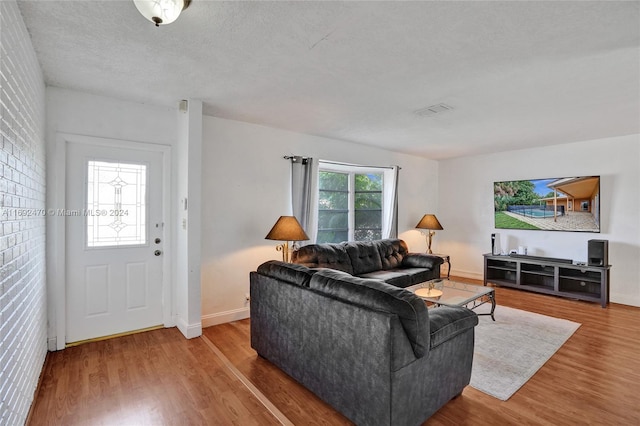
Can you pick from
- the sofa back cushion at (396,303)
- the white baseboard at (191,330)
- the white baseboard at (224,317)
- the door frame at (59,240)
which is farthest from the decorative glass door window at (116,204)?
the sofa back cushion at (396,303)

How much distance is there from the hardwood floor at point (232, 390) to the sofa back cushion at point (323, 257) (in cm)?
119

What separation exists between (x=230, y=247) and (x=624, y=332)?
178 inches

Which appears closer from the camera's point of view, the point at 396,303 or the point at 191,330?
the point at 396,303

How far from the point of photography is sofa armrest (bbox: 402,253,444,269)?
191 inches

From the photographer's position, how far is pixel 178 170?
359 centimetres

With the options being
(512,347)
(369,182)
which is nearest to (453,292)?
(512,347)

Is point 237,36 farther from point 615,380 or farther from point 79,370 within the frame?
point 615,380

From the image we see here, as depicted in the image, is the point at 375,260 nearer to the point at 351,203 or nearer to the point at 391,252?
the point at 391,252

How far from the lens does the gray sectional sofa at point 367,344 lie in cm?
178

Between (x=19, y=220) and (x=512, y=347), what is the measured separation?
13.4 ft

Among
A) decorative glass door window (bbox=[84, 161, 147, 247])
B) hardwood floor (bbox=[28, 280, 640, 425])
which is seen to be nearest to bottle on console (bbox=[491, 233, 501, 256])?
hardwood floor (bbox=[28, 280, 640, 425])

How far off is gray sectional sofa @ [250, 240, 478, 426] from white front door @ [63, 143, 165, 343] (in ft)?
5.52

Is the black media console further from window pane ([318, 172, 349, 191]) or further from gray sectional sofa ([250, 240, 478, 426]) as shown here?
gray sectional sofa ([250, 240, 478, 426])

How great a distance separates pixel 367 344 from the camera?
185cm
